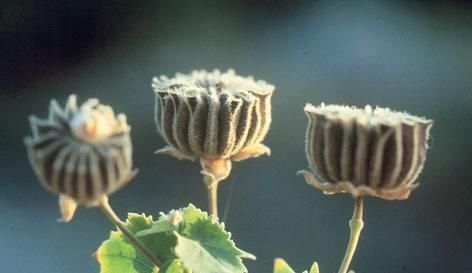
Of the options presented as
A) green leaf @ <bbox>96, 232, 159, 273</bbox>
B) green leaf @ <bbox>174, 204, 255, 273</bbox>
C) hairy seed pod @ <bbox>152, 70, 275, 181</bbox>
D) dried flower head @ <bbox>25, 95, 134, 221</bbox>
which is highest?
hairy seed pod @ <bbox>152, 70, 275, 181</bbox>

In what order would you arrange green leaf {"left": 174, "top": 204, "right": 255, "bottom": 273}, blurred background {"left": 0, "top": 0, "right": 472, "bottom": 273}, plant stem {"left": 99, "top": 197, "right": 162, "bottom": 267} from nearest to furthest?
plant stem {"left": 99, "top": 197, "right": 162, "bottom": 267} < green leaf {"left": 174, "top": 204, "right": 255, "bottom": 273} < blurred background {"left": 0, "top": 0, "right": 472, "bottom": 273}

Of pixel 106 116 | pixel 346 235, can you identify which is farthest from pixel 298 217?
pixel 106 116

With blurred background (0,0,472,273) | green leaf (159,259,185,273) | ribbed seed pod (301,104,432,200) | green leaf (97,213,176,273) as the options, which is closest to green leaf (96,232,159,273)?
green leaf (97,213,176,273)

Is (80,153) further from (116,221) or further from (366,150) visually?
(366,150)

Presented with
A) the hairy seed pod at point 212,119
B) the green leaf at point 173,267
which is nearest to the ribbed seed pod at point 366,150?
the hairy seed pod at point 212,119

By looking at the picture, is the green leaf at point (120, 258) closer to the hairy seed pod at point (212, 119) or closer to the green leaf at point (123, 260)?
the green leaf at point (123, 260)

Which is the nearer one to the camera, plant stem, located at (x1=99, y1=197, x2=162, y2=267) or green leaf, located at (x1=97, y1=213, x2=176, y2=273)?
plant stem, located at (x1=99, y1=197, x2=162, y2=267)

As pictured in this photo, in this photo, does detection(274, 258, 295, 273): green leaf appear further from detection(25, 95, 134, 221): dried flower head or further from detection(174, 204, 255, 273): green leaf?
detection(25, 95, 134, 221): dried flower head
